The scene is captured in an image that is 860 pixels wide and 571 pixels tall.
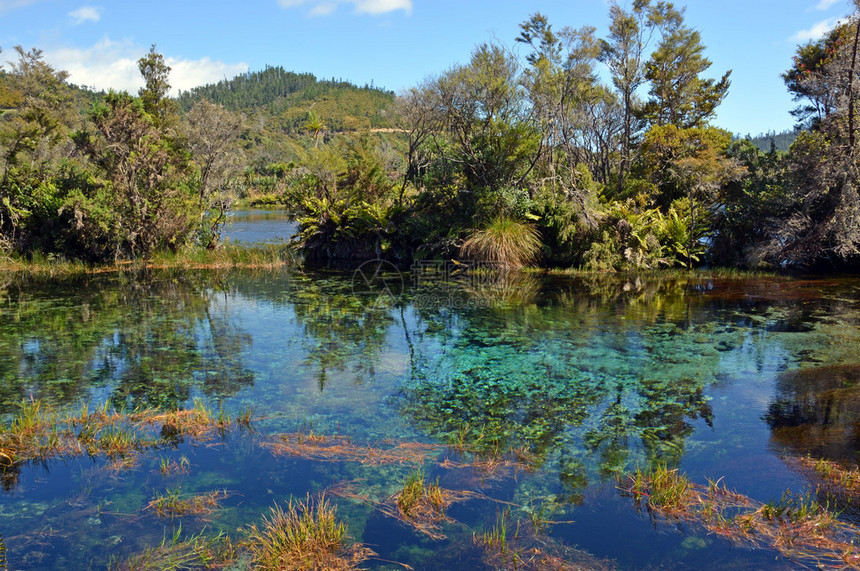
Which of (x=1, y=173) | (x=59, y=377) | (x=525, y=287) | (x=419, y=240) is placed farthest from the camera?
(x=419, y=240)

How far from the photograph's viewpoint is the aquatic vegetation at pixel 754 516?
4629 mm

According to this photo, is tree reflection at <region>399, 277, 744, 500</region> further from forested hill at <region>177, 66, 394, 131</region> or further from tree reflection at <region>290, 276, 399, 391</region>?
forested hill at <region>177, 66, 394, 131</region>

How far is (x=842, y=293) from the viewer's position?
14.5m

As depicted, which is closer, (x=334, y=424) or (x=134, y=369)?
(x=334, y=424)

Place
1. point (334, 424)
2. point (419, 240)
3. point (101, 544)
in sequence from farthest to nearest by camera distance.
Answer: point (419, 240) < point (334, 424) < point (101, 544)

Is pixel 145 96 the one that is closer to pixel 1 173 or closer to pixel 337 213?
pixel 1 173

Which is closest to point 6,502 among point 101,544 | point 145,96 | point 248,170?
point 101,544

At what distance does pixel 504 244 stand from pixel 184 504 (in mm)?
14963

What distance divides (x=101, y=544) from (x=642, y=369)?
7625mm

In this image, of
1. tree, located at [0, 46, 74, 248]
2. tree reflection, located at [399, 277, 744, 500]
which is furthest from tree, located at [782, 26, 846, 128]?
tree, located at [0, 46, 74, 248]

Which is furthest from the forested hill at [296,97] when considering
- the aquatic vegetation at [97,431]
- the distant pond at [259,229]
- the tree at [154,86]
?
the aquatic vegetation at [97,431]

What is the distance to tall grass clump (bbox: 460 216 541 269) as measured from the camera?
1911cm

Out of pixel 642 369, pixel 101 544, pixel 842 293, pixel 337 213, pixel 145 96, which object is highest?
pixel 145 96

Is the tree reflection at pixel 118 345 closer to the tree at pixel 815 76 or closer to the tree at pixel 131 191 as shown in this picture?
the tree at pixel 131 191
